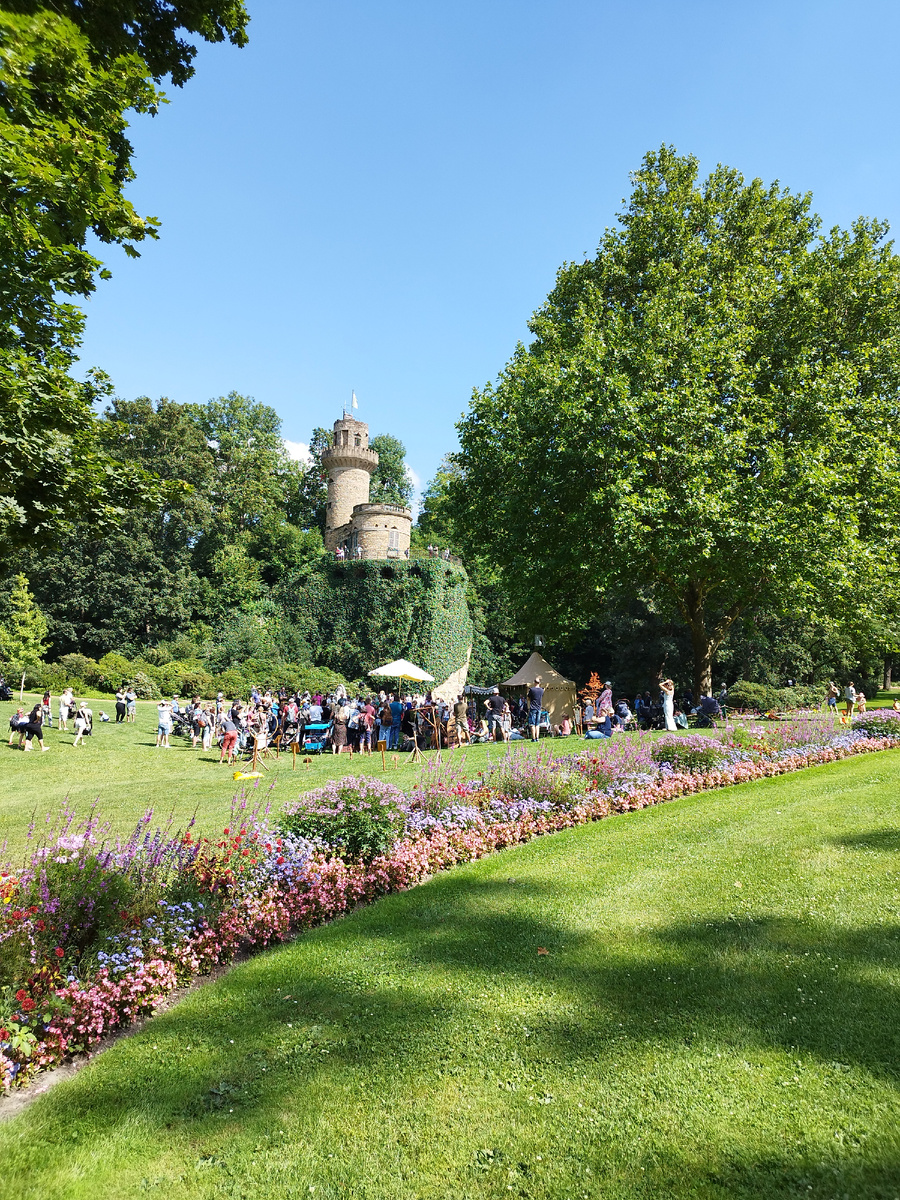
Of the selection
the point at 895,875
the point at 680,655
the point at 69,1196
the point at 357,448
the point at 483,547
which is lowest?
the point at 69,1196

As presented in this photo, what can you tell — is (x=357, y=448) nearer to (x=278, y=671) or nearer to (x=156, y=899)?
(x=278, y=671)

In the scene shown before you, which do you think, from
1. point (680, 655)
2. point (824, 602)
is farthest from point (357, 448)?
point (824, 602)

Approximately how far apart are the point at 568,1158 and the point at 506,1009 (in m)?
1.21

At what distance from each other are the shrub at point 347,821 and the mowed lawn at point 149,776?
1.21 m

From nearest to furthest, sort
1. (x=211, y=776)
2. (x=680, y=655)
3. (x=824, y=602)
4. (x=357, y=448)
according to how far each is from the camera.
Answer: (x=211, y=776) < (x=824, y=602) < (x=680, y=655) < (x=357, y=448)

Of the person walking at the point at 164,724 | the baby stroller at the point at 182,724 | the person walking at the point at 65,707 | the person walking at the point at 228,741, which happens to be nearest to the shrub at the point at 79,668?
the baby stroller at the point at 182,724

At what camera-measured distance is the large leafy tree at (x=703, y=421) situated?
1614 centimetres

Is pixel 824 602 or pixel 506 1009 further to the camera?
pixel 824 602

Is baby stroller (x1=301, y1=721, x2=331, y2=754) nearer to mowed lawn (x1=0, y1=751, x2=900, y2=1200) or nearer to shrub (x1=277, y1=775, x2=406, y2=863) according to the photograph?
shrub (x1=277, y1=775, x2=406, y2=863)

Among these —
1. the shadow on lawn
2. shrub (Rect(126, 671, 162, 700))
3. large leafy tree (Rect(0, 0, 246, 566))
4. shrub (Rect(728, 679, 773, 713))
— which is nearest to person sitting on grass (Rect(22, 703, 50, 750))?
large leafy tree (Rect(0, 0, 246, 566))

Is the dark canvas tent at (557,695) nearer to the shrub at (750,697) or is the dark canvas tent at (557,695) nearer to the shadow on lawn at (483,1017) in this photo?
the shrub at (750,697)

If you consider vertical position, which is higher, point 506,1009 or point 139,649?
point 139,649

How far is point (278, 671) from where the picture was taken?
37312 mm

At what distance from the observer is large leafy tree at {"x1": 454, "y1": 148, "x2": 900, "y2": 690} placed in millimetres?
16141
